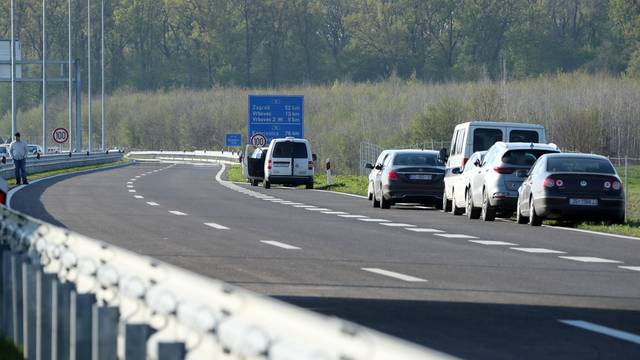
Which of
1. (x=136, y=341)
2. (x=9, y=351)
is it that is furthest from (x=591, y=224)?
(x=136, y=341)

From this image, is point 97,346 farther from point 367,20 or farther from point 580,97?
point 367,20

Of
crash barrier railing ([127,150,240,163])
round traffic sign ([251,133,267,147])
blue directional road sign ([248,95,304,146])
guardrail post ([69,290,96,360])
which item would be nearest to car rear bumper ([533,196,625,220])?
guardrail post ([69,290,96,360])

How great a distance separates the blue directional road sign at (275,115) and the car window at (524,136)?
3363cm

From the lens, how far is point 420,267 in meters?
15.7

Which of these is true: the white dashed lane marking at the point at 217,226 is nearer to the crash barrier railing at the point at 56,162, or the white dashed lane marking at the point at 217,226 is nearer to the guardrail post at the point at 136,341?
the guardrail post at the point at 136,341

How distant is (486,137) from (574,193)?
809 cm

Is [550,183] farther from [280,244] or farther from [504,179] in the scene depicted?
[280,244]

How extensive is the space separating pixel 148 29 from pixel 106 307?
14100 centimetres

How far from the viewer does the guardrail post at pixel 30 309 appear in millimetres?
8242

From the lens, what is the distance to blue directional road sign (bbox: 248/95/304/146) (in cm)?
6638

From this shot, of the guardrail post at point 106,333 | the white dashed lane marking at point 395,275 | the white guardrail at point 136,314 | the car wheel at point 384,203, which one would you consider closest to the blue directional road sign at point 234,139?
the car wheel at point 384,203

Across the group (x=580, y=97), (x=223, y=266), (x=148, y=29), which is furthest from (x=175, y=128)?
(x=223, y=266)

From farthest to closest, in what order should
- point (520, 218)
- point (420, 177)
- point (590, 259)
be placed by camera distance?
1. point (420, 177)
2. point (520, 218)
3. point (590, 259)

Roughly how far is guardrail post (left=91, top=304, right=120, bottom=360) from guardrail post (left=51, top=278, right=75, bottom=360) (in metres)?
0.77
